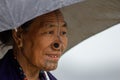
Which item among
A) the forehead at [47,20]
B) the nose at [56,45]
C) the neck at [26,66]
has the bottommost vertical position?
the neck at [26,66]

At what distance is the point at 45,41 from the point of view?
11.9 ft

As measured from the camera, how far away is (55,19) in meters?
3.69

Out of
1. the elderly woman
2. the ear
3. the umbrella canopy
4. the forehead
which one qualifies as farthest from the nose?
the umbrella canopy

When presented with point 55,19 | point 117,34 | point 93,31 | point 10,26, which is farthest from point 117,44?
point 10,26

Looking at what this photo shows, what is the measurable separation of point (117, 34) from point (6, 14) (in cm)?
596

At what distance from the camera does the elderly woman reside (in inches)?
143

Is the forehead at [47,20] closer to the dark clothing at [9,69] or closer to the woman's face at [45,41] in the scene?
the woman's face at [45,41]

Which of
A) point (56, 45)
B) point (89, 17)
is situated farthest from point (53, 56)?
point (89, 17)

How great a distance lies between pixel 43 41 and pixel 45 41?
15 millimetres

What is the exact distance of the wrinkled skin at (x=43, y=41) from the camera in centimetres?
362

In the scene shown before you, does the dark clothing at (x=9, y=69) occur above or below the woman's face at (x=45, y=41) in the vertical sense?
below

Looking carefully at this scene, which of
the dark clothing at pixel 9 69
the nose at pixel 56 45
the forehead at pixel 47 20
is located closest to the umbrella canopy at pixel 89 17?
the forehead at pixel 47 20

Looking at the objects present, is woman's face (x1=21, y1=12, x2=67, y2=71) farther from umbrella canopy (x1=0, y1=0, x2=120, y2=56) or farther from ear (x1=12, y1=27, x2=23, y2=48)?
umbrella canopy (x1=0, y1=0, x2=120, y2=56)

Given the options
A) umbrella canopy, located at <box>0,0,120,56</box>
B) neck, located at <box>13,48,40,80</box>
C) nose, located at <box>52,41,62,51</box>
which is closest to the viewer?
nose, located at <box>52,41,62,51</box>
